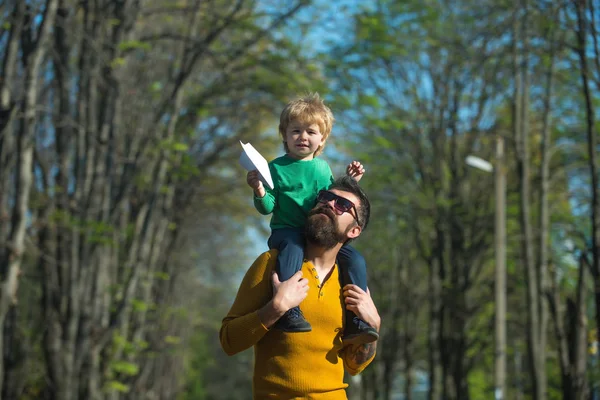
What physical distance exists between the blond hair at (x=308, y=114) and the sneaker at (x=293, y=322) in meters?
0.80

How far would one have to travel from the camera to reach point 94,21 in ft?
48.2

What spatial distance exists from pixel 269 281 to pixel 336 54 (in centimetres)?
1762

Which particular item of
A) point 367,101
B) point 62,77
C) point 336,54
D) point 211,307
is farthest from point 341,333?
point 211,307

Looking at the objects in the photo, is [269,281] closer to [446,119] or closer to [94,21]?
[94,21]

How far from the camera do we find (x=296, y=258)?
13.8 feet

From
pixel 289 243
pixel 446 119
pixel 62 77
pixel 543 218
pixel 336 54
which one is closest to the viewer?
pixel 289 243

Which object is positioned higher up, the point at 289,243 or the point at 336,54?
the point at 336,54

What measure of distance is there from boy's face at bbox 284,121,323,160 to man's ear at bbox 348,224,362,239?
0.41m

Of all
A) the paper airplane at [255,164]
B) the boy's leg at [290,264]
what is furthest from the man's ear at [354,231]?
the paper airplane at [255,164]

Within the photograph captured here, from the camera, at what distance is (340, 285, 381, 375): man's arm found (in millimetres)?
4270

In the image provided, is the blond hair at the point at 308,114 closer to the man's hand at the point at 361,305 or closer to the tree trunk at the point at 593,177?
the man's hand at the point at 361,305

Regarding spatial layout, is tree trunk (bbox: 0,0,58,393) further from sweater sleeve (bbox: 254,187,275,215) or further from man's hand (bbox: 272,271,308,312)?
man's hand (bbox: 272,271,308,312)

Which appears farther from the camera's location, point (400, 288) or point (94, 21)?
point (400, 288)

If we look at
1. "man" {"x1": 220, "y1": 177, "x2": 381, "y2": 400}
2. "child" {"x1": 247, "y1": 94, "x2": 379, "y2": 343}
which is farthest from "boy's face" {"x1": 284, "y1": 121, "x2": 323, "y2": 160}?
"man" {"x1": 220, "y1": 177, "x2": 381, "y2": 400}
